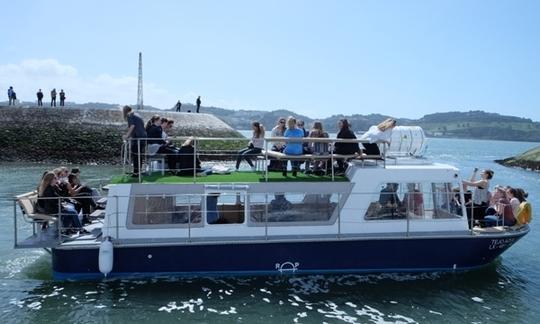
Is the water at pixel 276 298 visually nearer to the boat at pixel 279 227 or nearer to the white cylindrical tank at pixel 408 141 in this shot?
the boat at pixel 279 227

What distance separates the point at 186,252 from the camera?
1337 cm

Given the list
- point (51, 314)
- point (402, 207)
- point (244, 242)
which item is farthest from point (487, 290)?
point (51, 314)

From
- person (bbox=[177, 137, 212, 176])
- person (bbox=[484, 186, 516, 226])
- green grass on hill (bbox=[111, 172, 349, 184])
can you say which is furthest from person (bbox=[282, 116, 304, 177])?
person (bbox=[484, 186, 516, 226])

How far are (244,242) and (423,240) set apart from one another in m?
4.84

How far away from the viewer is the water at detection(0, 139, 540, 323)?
1156 cm

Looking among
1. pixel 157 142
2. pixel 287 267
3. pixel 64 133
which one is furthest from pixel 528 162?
pixel 157 142

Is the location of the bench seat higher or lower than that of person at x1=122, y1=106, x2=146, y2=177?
lower

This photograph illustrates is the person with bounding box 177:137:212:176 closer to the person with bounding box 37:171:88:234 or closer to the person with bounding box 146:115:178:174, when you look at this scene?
the person with bounding box 146:115:178:174

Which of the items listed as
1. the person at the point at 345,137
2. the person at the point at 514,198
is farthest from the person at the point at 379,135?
the person at the point at 514,198

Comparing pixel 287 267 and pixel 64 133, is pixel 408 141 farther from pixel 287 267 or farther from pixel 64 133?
pixel 64 133

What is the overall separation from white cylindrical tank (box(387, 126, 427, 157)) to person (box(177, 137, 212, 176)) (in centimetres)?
553

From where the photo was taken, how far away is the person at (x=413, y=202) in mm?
14141

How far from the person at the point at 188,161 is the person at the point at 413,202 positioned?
560 centimetres

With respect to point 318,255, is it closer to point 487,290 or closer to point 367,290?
point 367,290
